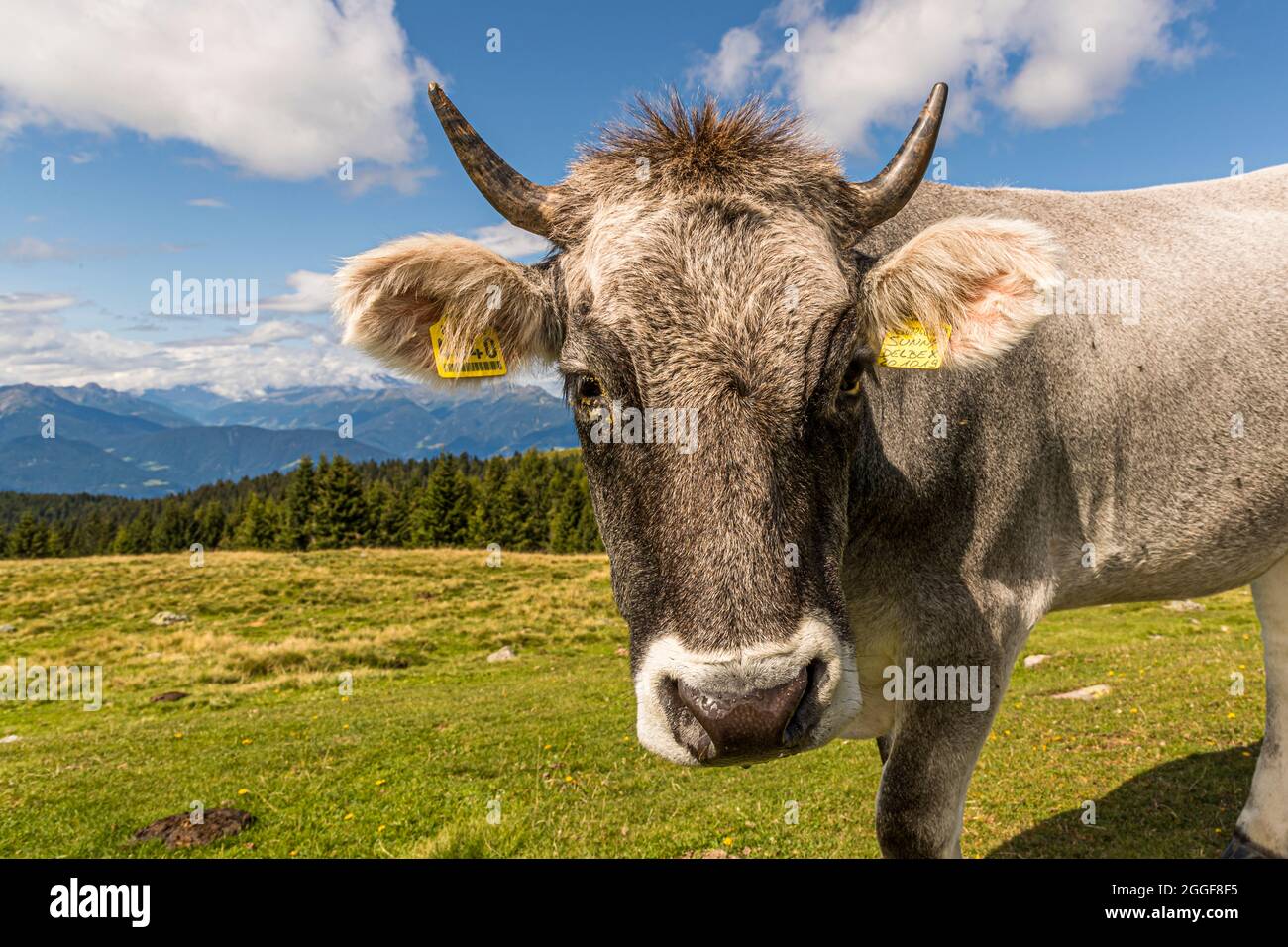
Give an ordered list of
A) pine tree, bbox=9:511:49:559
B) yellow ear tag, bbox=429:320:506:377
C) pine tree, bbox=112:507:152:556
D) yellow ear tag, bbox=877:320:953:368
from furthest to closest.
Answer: pine tree, bbox=112:507:152:556 < pine tree, bbox=9:511:49:559 < yellow ear tag, bbox=429:320:506:377 < yellow ear tag, bbox=877:320:953:368

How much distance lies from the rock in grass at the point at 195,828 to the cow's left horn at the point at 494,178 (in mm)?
7747

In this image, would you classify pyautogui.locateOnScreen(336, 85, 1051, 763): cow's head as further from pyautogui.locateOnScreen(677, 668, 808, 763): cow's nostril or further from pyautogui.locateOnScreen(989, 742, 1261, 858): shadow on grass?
pyautogui.locateOnScreen(989, 742, 1261, 858): shadow on grass

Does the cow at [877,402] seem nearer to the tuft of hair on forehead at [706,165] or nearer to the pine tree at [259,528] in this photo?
the tuft of hair on forehead at [706,165]

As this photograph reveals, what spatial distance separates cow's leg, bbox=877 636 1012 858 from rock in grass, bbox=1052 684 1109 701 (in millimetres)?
9722

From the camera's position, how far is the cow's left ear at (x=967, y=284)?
3.79 metres

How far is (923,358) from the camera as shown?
13.1 feet

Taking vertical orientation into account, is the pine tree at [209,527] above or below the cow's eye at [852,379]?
above

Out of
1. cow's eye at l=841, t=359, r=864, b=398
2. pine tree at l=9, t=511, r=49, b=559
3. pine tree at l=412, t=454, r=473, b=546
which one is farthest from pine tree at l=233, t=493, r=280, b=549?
cow's eye at l=841, t=359, r=864, b=398

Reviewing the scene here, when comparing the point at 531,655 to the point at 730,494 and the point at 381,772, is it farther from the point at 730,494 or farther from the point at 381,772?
the point at 730,494

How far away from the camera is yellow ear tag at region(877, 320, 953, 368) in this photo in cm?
399

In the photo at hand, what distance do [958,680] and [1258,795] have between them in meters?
3.55

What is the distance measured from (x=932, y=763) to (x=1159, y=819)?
4.43m

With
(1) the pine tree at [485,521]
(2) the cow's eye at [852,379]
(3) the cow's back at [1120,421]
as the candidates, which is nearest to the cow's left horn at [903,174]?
(3) the cow's back at [1120,421]
